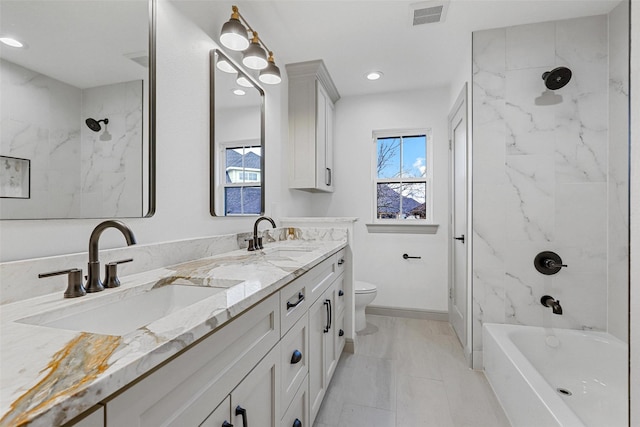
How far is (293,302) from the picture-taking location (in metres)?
Result: 1.15

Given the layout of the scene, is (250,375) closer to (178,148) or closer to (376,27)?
(178,148)

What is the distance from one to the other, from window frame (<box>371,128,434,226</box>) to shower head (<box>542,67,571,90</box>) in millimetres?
1191

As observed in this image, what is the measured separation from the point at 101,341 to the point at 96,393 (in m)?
0.16

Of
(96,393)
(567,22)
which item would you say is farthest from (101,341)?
(567,22)

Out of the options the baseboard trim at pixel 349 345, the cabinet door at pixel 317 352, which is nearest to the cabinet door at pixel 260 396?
the cabinet door at pixel 317 352

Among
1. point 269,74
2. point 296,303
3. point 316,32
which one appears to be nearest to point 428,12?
point 316,32

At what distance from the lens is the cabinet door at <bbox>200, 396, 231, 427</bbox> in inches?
25.1

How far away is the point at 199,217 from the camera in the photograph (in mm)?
1520

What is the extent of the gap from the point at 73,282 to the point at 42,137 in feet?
1.42

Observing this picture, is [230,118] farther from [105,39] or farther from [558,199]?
[558,199]

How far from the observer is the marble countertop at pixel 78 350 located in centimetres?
35

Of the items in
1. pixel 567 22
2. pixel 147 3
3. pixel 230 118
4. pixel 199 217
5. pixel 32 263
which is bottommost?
pixel 32 263

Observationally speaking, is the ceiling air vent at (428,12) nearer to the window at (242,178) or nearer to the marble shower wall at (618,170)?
the marble shower wall at (618,170)

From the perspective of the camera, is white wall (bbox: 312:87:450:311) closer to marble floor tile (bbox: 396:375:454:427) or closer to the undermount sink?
marble floor tile (bbox: 396:375:454:427)
